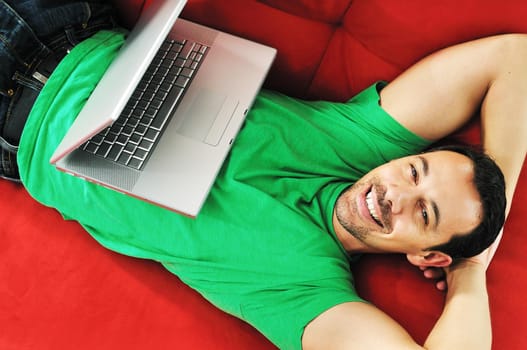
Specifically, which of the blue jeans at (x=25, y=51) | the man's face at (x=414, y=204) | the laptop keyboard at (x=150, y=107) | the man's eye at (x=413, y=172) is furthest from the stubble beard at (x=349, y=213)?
the blue jeans at (x=25, y=51)

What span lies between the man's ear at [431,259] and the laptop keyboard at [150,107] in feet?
1.96

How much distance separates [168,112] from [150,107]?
40 mm

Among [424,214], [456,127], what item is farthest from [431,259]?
[456,127]

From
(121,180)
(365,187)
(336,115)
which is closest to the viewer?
(121,180)

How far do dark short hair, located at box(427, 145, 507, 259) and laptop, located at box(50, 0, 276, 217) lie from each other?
1.60ft

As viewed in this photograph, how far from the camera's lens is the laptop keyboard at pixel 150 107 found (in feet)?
2.81

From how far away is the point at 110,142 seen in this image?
0.86 meters

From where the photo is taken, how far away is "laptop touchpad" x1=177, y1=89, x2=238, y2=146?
2.94 feet

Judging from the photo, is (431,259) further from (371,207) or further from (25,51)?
(25,51)

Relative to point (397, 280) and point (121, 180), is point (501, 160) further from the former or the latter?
point (121, 180)

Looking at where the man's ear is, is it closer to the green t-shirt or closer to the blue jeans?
the green t-shirt

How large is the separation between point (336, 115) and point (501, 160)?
1.23 feet

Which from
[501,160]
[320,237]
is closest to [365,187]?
[320,237]

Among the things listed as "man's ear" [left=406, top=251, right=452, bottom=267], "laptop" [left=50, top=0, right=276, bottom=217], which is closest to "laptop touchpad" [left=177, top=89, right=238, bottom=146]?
"laptop" [left=50, top=0, right=276, bottom=217]
